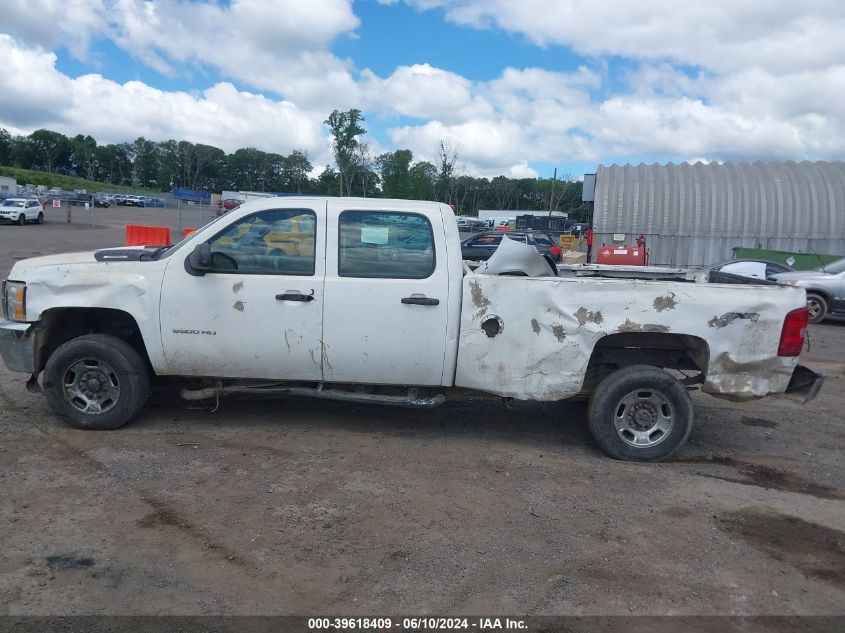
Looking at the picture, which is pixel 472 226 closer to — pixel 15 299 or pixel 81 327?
pixel 81 327

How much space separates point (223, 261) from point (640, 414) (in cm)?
343

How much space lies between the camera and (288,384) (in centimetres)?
570

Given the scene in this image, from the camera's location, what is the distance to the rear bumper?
5352 mm

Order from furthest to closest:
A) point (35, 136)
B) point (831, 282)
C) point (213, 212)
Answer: point (35, 136)
point (213, 212)
point (831, 282)

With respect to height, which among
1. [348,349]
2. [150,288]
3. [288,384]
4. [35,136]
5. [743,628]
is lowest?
[743,628]

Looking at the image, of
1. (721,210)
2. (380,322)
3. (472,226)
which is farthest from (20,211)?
(380,322)

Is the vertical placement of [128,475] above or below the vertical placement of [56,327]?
below

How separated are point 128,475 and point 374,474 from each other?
167cm

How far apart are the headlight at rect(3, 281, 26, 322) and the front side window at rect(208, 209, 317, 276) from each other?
1511 millimetres

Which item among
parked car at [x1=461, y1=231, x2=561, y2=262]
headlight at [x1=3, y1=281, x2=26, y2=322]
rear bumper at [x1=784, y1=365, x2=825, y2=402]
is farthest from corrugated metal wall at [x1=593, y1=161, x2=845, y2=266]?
headlight at [x1=3, y1=281, x2=26, y2=322]

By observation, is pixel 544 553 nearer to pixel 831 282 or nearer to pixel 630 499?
pixel 630 499

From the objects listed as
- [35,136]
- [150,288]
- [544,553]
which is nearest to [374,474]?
[544,553]

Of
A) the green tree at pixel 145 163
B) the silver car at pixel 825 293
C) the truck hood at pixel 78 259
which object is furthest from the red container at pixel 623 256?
the green tree at pixel 145 163

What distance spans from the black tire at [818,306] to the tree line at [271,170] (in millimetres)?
15613
